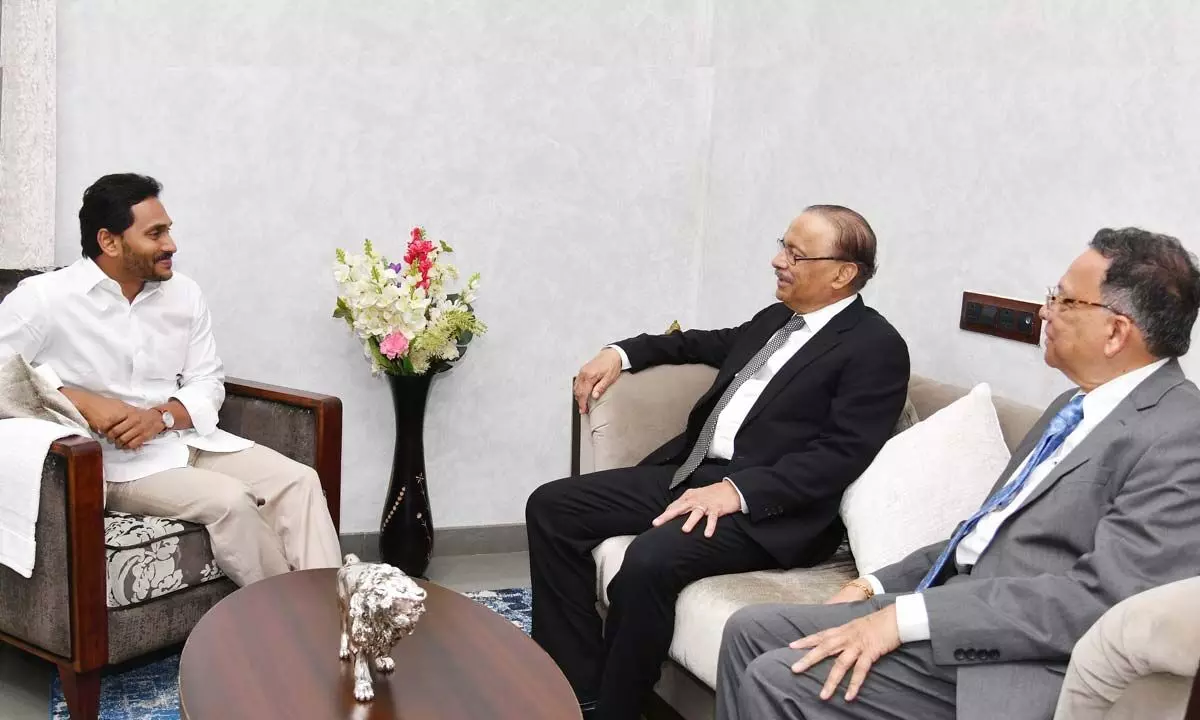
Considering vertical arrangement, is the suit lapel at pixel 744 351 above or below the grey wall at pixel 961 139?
below

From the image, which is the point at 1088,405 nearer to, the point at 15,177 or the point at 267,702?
the point at 267,702

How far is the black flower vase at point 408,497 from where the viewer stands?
3.97 meters

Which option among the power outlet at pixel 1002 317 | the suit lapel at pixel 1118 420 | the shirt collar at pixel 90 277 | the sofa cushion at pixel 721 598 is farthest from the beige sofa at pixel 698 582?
the shirt collar at pixel 90 277

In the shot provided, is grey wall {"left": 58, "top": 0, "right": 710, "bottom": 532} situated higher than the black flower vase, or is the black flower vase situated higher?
grey wall {"left": 58, "top": 0, "right": 710, "bottom": 532}

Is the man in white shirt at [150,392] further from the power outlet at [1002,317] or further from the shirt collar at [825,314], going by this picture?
the power outlet at [1002,317]

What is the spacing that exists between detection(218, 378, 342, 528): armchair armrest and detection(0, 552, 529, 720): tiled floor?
77 cm

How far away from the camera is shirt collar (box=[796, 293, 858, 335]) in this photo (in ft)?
10.0

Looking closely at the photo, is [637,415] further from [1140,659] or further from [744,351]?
[1140,659]

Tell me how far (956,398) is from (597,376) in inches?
39.6

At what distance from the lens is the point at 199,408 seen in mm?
3316

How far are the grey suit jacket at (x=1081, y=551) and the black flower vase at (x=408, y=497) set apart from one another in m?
2.27

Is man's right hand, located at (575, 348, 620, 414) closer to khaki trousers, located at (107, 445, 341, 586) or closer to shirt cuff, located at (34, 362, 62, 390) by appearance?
khaki trousers, located at (107, 445, 341, 586)

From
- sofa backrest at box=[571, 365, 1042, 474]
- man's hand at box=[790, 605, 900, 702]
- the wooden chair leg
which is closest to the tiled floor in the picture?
the wooden chair leg

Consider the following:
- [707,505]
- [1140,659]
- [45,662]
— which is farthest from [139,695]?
[1140,659]
